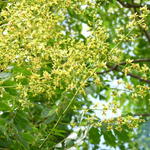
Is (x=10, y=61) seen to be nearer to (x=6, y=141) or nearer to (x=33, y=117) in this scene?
(x=6, y=141)

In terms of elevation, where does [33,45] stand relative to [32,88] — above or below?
above

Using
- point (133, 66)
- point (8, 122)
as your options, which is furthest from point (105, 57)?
point (8, 122)

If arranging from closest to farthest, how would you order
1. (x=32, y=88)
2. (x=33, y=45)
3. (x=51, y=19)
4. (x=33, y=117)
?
(x=32, y=88) < (x=33, y=45) < (x=51, y=19) < (x=33, y=117)

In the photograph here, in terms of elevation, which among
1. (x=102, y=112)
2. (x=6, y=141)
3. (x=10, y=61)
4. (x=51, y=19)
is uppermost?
(x=51, y=19)

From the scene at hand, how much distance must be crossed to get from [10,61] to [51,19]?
16.0 inches

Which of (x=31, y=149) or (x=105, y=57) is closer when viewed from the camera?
(x=105, y=57)

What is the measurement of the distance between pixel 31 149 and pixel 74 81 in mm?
596

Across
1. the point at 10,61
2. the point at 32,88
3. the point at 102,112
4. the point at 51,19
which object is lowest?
the point at 102,112

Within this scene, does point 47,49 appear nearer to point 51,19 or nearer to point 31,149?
point 51,19

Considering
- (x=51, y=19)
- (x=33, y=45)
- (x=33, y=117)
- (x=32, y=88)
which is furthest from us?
(x=33, y=117)

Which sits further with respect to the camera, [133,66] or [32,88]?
[133,66]

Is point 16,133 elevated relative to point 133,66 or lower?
lower

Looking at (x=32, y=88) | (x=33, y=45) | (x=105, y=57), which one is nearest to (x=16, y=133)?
(x=32, y=88)

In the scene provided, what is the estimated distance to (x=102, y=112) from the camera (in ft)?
7.80
